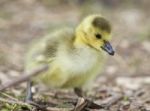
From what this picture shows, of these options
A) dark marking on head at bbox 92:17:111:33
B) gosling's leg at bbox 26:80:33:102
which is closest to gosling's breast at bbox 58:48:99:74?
dark marking on head at bbox 92:17:111:33

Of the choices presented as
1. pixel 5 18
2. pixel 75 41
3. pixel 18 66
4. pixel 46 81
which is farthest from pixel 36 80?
pixel 5 18

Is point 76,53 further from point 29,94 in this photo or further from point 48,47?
point 29,94

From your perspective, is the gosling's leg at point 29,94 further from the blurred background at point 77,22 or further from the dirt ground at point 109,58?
the blurred background at point 77,22

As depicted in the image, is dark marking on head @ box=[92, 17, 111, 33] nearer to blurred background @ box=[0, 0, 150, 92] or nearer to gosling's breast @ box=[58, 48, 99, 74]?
gosling's breast @ box=[58, 48, 99, 74]

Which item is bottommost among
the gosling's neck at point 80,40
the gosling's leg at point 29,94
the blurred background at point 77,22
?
the gosling's leg at point 29,94

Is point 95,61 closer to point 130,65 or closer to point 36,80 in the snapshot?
point 36,80

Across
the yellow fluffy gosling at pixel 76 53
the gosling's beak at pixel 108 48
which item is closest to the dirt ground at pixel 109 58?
the yellow fluffy gosling at pixel 76 53
